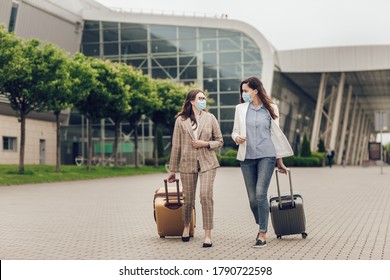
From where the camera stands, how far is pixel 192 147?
27.8ft

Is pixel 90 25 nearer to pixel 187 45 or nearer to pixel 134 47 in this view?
pixel 134 47

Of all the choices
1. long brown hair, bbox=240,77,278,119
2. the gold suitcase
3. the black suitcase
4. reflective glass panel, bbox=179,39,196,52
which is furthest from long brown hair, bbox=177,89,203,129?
reflective glass panel, bbox=179,39,196,52

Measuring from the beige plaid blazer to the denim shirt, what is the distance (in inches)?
14.8

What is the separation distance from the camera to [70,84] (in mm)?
29562

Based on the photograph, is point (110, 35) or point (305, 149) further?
point (110, 35)

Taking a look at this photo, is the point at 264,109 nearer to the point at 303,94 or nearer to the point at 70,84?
the point at 70,84

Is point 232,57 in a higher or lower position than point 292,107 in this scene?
higher

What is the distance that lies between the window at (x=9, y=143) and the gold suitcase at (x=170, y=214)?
38850mm

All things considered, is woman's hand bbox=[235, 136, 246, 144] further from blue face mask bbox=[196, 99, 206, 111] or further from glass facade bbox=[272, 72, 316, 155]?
glass facade bbox=[272, 72, 316, 155]

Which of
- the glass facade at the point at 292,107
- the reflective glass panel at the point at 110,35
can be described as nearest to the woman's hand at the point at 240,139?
the glass facade at the point at 292,107

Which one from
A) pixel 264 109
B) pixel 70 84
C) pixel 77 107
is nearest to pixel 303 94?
pixel 77 107

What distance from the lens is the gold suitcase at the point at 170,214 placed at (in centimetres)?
898

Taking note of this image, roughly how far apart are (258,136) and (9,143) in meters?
40.6

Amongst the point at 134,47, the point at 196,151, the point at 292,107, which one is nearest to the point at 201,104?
the point at 196,151
